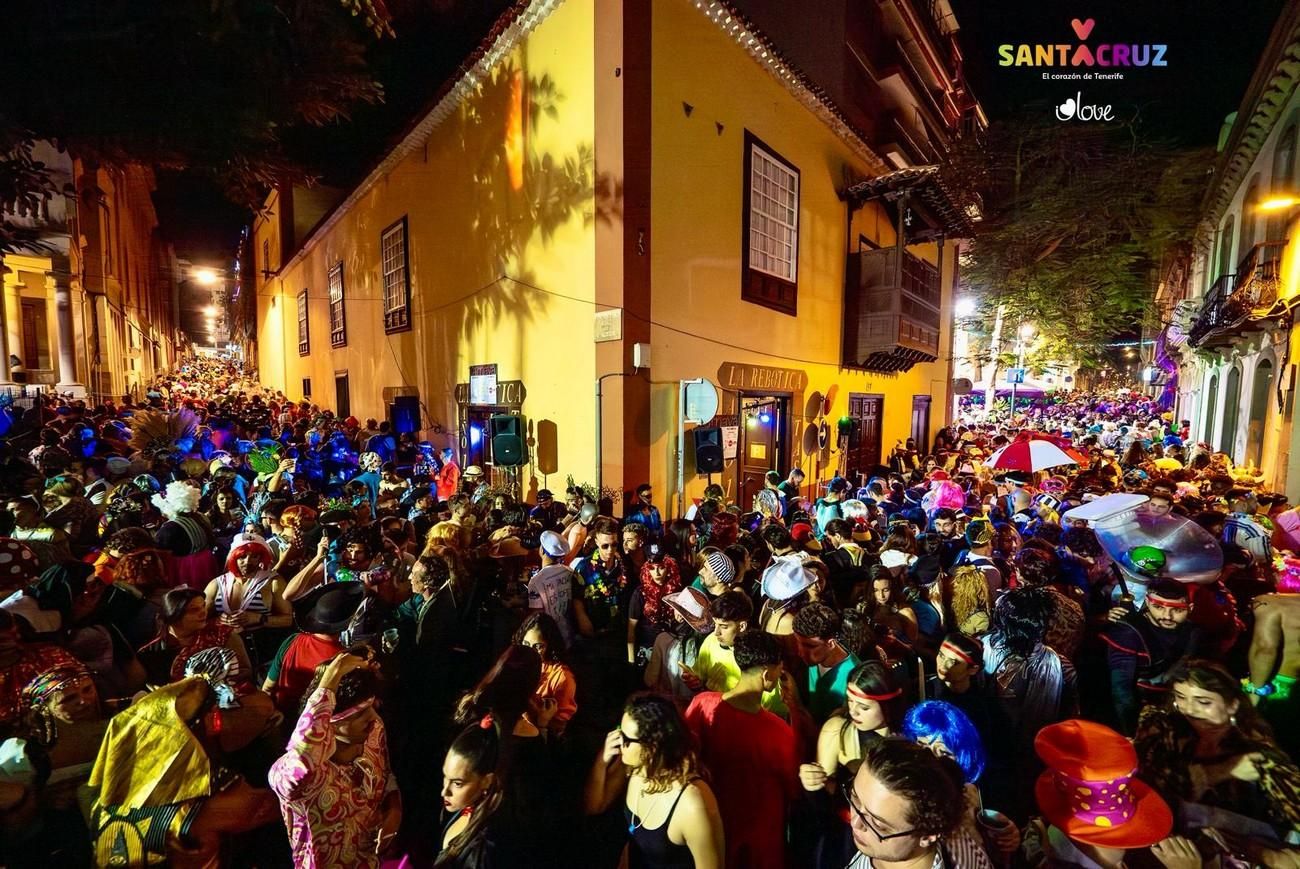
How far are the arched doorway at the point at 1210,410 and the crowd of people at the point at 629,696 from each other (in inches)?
723

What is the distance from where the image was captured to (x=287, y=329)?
27359mm

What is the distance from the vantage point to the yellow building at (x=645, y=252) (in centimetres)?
834

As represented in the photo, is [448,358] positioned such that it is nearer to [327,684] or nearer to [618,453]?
[618,453]

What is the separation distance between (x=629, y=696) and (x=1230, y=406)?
21476mm

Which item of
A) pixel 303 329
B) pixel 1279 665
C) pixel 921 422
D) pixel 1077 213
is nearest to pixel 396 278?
pixel 303 329

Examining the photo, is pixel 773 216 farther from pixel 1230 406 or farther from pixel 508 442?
pixel 1230 406

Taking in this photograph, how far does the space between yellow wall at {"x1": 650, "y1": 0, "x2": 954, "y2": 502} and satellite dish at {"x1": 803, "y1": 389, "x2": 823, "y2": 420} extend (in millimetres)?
214

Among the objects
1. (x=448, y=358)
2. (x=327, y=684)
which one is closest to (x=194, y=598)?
(x=327, y=684)

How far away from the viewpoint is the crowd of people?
2053 millimetres

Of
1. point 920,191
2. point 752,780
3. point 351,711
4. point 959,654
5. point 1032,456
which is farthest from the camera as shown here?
point 920,191

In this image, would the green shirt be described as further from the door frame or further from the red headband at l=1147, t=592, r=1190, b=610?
the door frame

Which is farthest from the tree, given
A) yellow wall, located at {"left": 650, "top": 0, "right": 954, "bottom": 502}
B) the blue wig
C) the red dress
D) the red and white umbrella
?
the red and white umbrella

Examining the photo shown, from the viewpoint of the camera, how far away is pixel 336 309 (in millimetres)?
19516

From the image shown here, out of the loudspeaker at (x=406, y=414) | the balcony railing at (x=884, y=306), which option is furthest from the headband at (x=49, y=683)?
the balcony railing at (x=884, y=306)
